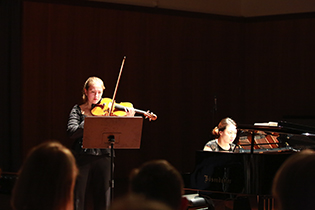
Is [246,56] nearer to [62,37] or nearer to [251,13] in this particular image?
[251,13]

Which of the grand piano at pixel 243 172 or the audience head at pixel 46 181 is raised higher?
the audience head at pixel 46 181

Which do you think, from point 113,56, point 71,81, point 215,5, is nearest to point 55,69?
point 71,81

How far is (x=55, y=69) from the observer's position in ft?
21.5

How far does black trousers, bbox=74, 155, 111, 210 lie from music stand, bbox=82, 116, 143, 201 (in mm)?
165

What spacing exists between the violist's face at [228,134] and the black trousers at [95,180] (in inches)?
50.8

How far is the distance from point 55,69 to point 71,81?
293 millimetres

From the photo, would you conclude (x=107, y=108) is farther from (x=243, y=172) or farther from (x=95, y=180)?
(x=243, y=172)

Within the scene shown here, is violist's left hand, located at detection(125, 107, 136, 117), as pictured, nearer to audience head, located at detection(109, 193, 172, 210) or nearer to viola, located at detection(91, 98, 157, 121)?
viola, located at detection(91, 98, 157, 121)

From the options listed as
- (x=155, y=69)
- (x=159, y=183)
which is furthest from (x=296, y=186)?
(x=155, y=69)

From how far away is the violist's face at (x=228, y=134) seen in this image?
454cm

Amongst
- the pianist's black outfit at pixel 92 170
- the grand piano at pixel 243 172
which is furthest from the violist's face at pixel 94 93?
the grand piano at pixel 243 172

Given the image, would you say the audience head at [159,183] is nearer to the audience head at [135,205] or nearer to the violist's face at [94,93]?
the audience head at [135,205]

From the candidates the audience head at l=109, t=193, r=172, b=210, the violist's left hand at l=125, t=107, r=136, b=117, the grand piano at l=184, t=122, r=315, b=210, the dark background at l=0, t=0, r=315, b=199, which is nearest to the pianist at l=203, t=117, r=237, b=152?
the grand piano at l=184, t=122, r=315, b=210

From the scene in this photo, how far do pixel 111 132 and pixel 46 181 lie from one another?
2.21m
